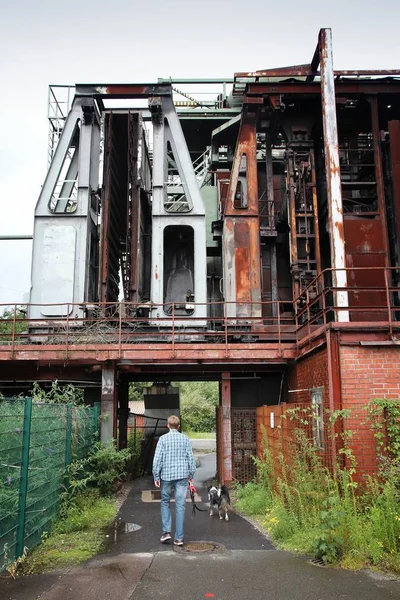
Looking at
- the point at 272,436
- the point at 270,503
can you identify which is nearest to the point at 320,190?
the point at 272,436

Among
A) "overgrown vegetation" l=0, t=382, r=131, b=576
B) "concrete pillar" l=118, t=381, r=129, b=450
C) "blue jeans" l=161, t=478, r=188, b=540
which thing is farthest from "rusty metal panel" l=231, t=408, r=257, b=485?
"blue jeans" l=161, t=478, r=188, b=540

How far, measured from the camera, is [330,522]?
22.9 ft

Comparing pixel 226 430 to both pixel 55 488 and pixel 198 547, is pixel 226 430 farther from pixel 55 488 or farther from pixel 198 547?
pixel 198 547

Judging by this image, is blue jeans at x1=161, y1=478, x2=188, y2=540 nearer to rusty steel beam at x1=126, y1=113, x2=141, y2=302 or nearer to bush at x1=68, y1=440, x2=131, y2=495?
bush at x1=68, y1=440, x2=131, y2=495

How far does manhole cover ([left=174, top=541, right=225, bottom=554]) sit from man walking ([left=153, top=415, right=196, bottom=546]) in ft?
0.48

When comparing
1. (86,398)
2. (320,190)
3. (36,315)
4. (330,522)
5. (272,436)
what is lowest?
(330,522)

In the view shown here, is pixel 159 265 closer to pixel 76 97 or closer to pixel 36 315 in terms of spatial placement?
pixel 36 315

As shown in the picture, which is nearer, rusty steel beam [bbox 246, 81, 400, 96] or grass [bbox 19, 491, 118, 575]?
grass [bbox 19, 491, 118, 575]

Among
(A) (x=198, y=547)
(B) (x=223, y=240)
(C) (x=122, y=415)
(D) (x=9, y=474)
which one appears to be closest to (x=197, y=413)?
(C) (x=122, y=415)

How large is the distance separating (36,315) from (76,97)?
7578 millimetres

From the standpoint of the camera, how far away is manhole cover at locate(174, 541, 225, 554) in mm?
7734

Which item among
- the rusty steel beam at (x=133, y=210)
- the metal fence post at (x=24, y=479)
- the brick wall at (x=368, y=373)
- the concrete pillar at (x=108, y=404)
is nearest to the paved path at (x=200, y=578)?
the metal fence post at (x=24, y=479)

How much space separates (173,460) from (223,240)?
10616mm

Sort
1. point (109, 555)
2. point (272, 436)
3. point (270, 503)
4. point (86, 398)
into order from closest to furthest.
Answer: point (109, 555), point (270, 503), point (272, 436), point (86, 398)
